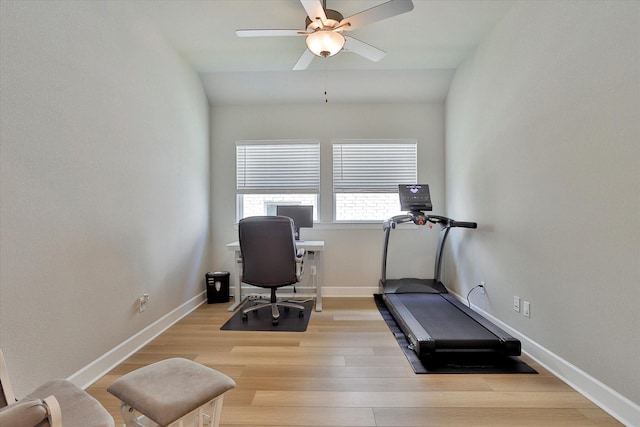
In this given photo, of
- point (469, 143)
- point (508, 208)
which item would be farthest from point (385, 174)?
point (508, 208)

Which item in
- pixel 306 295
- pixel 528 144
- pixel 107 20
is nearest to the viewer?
pixel 107 20

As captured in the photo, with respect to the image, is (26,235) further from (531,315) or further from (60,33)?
(531,315)

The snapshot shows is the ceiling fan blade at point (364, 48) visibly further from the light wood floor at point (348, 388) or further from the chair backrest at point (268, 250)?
the light wood floor at point (348, 388)

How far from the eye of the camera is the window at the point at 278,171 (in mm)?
4020

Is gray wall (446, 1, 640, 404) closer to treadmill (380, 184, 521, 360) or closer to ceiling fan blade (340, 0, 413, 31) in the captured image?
treadmill (380, 184, 521, 360)

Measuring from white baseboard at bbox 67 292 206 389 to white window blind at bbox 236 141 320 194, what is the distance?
1.75 m

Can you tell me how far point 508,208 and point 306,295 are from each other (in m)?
2.60

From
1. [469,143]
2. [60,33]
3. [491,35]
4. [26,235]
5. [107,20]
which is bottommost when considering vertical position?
[26,235]

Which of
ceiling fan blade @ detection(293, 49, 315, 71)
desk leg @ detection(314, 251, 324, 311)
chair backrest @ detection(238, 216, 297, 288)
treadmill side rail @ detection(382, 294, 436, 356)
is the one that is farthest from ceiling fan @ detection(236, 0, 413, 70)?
treadmill side rail @ detection(382, 294, 436, 356)

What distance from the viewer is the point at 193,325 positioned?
115 inches

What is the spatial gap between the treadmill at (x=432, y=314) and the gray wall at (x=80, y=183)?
233 centimetres

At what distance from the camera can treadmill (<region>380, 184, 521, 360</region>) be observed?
7.16 feet

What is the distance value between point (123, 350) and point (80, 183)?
1302mm

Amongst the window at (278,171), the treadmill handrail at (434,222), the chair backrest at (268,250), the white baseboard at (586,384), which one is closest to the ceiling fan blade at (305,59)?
the window at (278,171)
